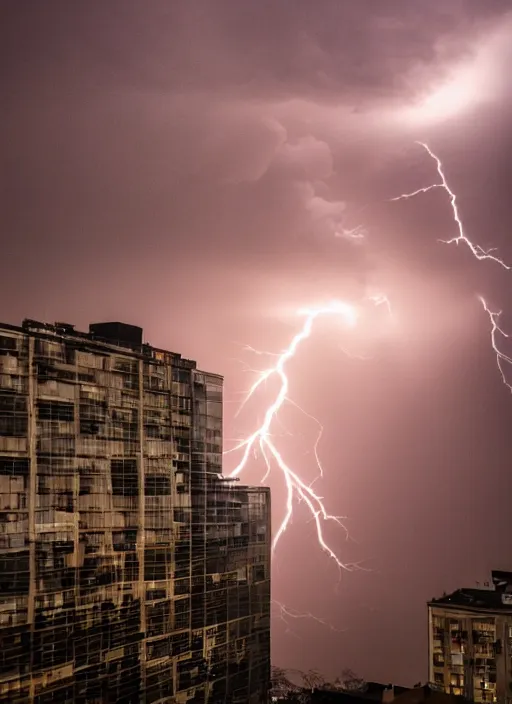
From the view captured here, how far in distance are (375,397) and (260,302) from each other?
264 centimetres

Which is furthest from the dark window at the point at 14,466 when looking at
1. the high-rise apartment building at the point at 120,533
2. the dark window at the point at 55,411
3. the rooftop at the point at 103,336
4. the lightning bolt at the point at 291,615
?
the lightning bolt at the point at 291,615

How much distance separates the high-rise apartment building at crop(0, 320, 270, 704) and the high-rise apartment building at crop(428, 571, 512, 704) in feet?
14.4

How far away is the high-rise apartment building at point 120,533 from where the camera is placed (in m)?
7.98

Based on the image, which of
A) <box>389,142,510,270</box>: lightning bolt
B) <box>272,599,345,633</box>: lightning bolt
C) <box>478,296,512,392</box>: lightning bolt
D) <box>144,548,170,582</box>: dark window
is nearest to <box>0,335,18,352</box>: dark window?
<box>144,548,170,582</box>: dark window

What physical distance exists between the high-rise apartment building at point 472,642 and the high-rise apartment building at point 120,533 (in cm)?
438

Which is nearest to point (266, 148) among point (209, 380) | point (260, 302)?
point (260, 302)

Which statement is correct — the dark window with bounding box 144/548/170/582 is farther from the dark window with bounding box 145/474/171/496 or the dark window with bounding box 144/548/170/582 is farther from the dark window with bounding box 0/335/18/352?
the dark window with bounding box 0/335/18/352

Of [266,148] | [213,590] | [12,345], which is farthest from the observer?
[266,148]

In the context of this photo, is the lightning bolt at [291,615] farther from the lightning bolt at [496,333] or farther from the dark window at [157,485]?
the lightning bolt at [496,333]

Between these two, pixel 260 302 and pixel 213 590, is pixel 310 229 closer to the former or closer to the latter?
pixel 260 302

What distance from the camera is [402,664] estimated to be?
1430 centimetres

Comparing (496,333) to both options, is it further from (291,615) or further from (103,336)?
(103,336)

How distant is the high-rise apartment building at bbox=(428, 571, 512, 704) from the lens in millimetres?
14383

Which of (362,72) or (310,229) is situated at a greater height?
(362,72)
